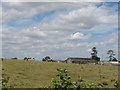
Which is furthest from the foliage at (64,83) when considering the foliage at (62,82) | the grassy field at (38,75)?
the grassy field at (38,75)

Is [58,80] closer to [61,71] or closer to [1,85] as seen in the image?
[61,71]

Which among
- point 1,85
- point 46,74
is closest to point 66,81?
point 1,85

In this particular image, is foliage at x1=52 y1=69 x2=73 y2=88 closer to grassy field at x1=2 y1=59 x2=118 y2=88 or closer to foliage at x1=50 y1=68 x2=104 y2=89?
foliage at x1=50 y1=68 x2=104 y2=89

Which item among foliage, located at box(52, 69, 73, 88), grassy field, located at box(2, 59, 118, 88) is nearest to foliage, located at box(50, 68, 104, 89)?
foliage, located at box(52, 69, 73, 88)

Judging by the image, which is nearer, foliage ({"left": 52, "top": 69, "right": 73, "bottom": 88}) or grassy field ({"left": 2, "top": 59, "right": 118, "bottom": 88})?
foliage ({"left": 52, "top": 69, "right": 73, "bottom": 88})

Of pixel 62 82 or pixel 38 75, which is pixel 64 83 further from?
pixel 38 75

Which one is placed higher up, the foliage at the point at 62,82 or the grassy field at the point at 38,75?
the foliage at the point at 62,82

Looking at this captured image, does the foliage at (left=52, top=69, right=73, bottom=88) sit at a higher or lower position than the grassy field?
higher

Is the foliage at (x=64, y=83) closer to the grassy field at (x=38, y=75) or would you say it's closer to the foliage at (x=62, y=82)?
the foliage at (x=62, y=82)

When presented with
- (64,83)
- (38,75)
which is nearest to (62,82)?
(64,83)

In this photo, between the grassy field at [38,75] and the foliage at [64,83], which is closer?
the foliage at [64,83]

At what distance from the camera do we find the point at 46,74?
1067 centimetres

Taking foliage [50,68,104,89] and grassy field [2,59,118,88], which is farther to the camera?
grassy field [2,59,118,88]

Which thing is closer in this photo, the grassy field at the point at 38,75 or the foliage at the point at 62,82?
the foliage at the point at 62,82
